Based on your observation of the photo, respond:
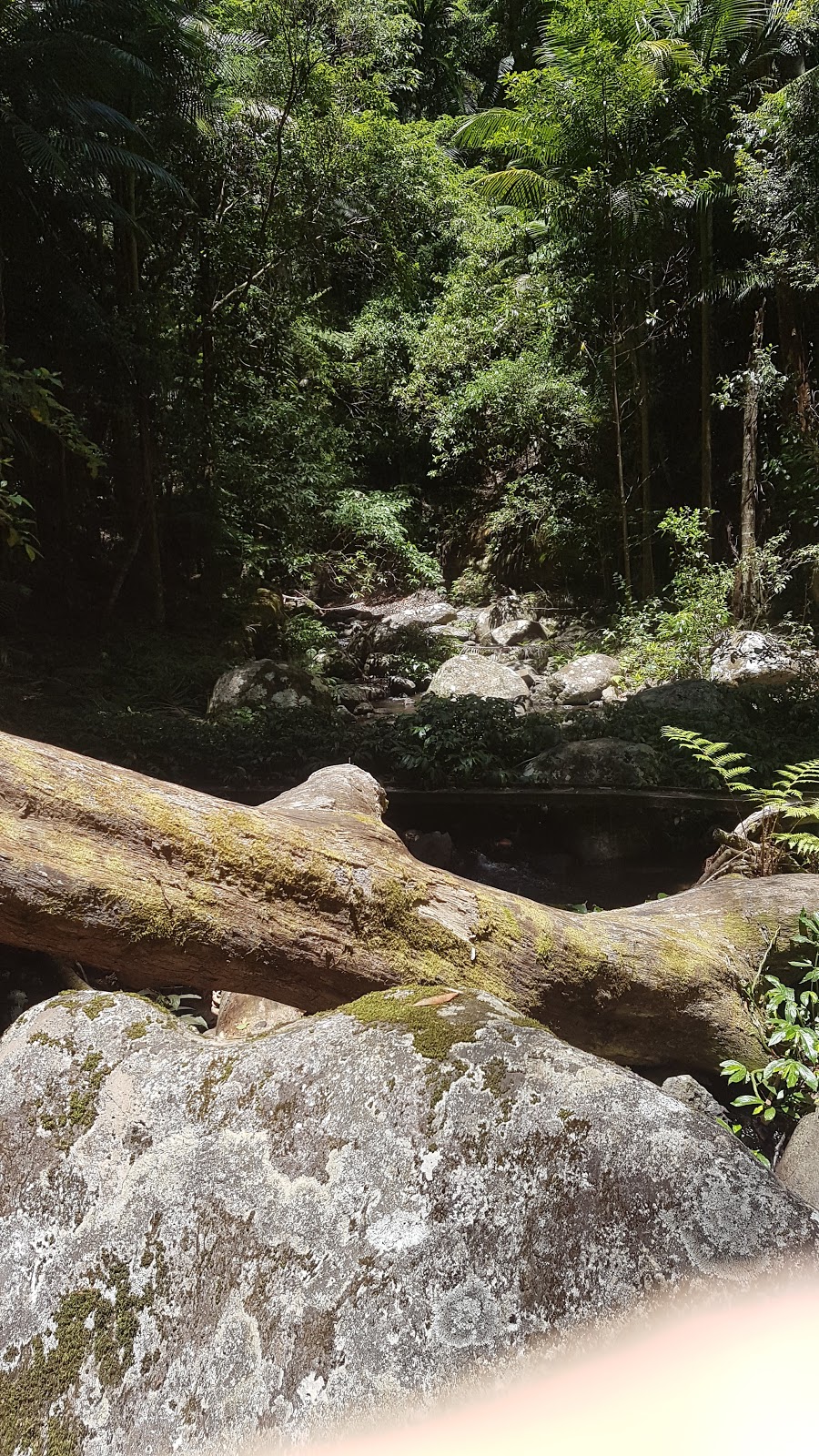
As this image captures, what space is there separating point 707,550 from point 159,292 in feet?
24.9

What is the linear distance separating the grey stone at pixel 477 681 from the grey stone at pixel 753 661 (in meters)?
2.02

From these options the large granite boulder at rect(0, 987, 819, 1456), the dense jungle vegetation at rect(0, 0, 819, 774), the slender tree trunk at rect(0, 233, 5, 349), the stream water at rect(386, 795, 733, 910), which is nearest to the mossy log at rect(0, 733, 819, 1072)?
the large granite boulder at rect(0, 987, 819, 1456)

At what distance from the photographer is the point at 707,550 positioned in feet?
34.6

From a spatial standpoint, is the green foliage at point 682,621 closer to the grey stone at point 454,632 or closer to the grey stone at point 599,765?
the grey stone at point 454,632

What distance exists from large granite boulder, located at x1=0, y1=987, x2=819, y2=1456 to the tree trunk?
905 centimetres

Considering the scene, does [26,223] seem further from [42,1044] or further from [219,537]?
[42,1044]

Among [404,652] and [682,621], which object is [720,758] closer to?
[682,621]

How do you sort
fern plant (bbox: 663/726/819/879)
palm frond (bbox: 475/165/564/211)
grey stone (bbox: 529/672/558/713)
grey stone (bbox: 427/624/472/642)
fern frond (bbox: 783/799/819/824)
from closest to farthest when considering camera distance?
fern frond (bbox: 783/799/819/824)
fern plant (bbox: 663/726/819/879)
grey stone (bbox: 529/672/558/713)
palm frond (bbox: 475/165/564/211)
grey stone (bbox: 427/624/472/642)

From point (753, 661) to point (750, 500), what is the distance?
2.99 m

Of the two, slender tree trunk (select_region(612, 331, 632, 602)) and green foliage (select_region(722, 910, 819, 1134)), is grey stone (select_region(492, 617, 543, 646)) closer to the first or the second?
slender tree trunk (select_region(612, 331, 632, 602))

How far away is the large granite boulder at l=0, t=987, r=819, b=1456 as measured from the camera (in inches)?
40.5

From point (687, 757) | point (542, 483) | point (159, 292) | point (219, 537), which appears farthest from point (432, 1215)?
point (542, 483)

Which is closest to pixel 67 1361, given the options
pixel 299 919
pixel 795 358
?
pixel 299 919

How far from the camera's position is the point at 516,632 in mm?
11047
